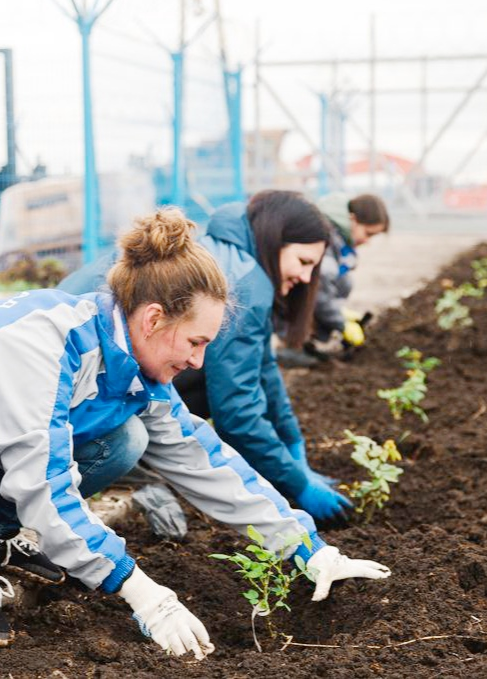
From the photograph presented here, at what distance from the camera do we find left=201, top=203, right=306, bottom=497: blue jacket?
3268mm

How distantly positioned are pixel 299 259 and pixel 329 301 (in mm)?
2370

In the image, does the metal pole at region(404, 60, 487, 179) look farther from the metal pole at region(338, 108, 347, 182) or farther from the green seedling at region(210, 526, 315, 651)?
the green seedling at region(210, 526, 315, 651)

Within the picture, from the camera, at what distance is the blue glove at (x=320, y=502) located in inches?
135

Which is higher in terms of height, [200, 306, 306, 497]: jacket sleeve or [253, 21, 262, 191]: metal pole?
[253, 21, 262, 191]: metal pole

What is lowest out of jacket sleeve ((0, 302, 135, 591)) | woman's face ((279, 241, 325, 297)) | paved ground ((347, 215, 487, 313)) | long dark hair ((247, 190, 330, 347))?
paved ground ((347, 215, 487, 313))

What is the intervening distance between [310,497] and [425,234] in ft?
46.2

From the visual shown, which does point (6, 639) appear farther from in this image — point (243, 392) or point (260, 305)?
point (260, 305)

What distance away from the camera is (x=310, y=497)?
3.43 metres

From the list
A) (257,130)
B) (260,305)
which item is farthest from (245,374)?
(257,130)

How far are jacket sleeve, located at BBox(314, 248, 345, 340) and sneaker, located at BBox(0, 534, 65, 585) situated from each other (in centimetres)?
306

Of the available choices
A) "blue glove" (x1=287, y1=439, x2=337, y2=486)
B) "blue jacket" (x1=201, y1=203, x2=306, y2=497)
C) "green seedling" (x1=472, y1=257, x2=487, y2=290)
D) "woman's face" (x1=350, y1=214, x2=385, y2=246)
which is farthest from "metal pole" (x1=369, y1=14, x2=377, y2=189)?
"blue jacket" (x1=201, y1=203, x2=306, y2=497)

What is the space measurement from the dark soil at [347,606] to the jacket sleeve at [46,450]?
0.29 metres

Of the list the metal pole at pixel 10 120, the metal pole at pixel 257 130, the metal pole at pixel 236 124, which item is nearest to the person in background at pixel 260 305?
the metal pole at pixel 10 120

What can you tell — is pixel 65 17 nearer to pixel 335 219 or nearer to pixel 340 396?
pixel 335 219
